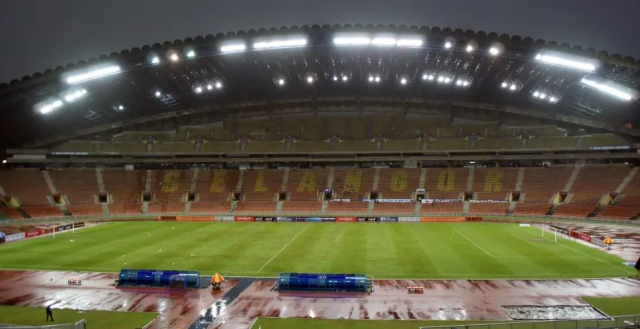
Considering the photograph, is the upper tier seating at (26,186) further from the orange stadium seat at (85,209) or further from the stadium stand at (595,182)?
the stadium stand at (595,182)

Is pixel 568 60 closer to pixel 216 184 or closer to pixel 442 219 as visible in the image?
pixel 442 219

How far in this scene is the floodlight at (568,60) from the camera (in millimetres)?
40600

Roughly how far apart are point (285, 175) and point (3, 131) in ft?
128

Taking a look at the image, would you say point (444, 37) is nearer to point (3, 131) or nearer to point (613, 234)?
point (613, 234)

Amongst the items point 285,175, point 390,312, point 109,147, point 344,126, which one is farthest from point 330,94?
point 390,312

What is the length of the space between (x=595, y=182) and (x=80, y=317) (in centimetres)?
6004

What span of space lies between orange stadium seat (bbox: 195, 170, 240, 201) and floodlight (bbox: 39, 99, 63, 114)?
2227cm

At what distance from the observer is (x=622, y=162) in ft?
196

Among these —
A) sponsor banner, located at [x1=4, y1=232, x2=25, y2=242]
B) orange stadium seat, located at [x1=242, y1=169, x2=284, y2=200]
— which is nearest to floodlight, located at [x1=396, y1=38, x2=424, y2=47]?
orange stadium seat, located at [x1=242, y1=169, x2=284, y2=200]

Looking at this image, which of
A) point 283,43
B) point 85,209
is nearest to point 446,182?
point 283,43

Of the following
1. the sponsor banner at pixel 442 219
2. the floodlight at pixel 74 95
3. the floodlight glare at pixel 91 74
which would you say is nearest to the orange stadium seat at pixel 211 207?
the floodlight at pixel 74 95

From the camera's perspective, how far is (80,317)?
17.8 meters

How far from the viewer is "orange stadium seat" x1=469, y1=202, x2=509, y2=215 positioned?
178 feet

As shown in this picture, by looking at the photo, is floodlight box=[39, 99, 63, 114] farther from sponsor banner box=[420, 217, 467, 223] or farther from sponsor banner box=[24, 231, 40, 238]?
sponsor banner box=[420, 217, 467, 223]
